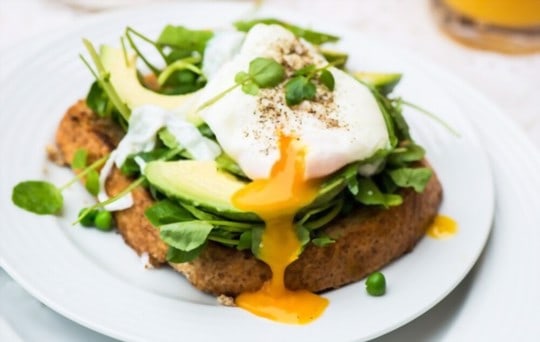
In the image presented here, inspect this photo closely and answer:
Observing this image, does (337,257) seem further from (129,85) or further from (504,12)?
(504,12)

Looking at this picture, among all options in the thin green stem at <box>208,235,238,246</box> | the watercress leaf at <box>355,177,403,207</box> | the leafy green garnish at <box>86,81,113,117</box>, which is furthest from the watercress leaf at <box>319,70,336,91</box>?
the leafy green garnish at <box>86,81,113,117</box>

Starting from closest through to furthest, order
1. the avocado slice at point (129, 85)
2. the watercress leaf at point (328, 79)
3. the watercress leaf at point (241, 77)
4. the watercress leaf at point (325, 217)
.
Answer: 1. the watercress leaf at point (325, 217)
2. the watercress leaf at point (241, 77)
3. the watercress leaf at point (328, 79)
4. the avocado slice at point (129, 85)

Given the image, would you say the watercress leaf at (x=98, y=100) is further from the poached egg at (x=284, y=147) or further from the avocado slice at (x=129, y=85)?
the poached egg at (x=284, y=147)

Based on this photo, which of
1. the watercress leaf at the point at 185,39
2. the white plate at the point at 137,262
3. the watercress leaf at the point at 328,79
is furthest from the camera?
→ the watercress leaf at the point at 185,39

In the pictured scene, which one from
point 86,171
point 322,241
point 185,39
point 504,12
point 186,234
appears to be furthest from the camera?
point 504,12

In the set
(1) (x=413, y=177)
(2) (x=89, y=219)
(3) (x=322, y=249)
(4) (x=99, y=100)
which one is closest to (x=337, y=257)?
(3) (x=322, y=249)

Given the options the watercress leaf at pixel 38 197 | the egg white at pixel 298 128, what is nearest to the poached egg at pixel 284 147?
the egg white at pixel 298 128

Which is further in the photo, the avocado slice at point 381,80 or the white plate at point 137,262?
the avocado slice at point 381,80
